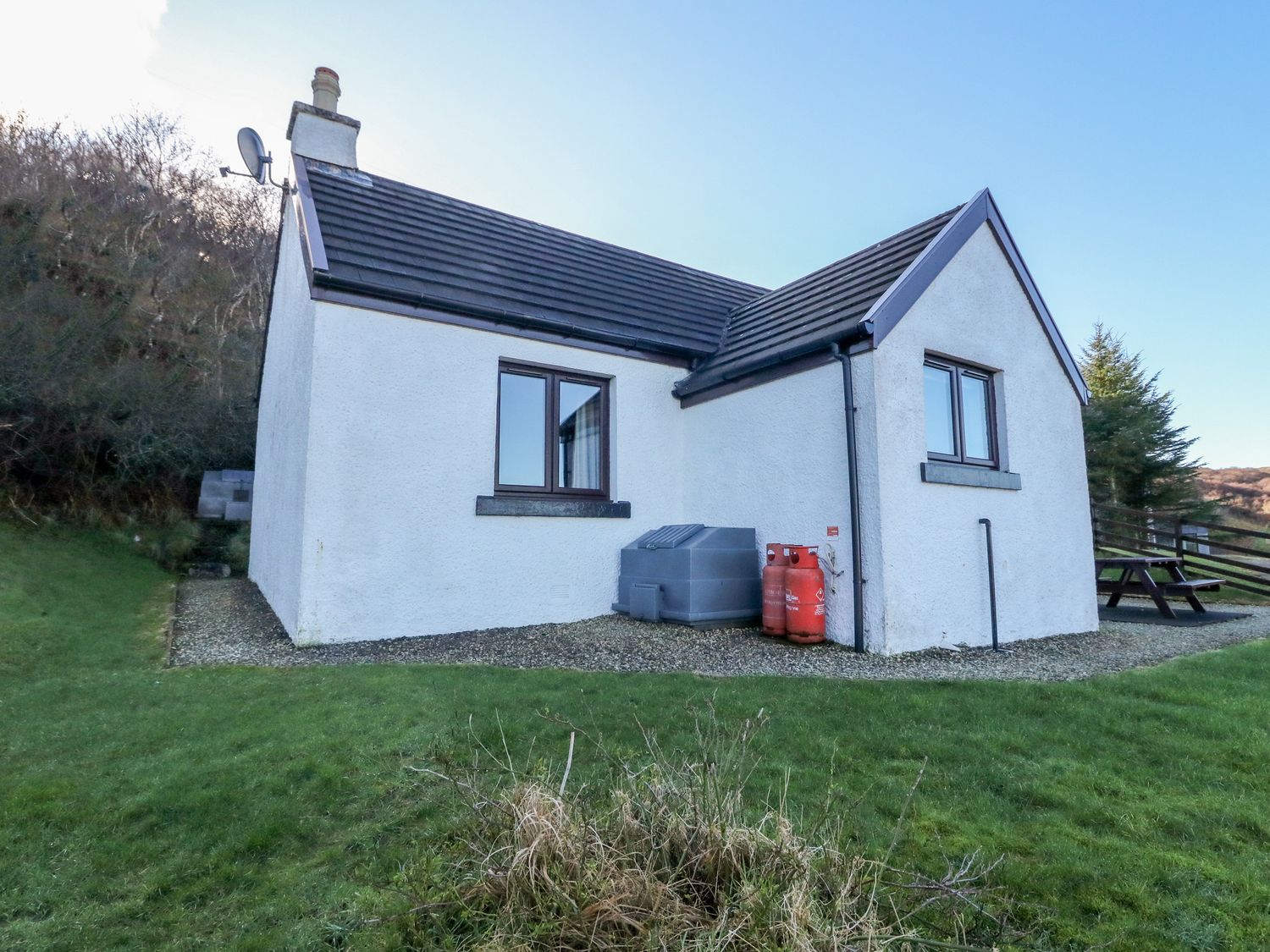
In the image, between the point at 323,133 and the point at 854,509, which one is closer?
the point at 854,509

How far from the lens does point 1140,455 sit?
22250 mm

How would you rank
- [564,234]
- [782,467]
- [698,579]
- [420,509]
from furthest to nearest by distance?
[564,234] → [782,467] → [698,579] → [420,509]

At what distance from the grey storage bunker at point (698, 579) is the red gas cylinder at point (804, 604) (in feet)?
3.16

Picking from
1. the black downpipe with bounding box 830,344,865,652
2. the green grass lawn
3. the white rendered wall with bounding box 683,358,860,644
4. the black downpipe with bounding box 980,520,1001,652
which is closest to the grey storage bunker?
the white rendered wall with bounding box 683,358,860,644

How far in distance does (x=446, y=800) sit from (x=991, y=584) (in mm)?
6764

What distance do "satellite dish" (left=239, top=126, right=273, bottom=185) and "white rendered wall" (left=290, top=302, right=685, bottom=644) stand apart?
5.66 meters

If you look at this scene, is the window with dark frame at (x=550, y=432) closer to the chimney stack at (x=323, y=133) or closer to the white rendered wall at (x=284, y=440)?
the white rendered wall at (x=284, y=440)

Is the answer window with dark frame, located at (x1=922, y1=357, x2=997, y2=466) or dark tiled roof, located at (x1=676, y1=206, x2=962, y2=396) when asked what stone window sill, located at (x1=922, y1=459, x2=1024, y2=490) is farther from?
dark tiled roof, located at (x1=676, y1=206, x2=962, y2=396)

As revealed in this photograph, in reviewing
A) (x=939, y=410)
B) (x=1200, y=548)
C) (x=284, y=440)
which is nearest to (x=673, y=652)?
(x=939, y=410)

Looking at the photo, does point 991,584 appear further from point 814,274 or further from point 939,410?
point 814,274

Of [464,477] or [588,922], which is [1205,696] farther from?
[464,477]

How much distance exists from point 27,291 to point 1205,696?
57.7 ft

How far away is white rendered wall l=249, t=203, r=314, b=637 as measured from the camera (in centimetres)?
706

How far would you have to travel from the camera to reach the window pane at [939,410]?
753 centimetres
